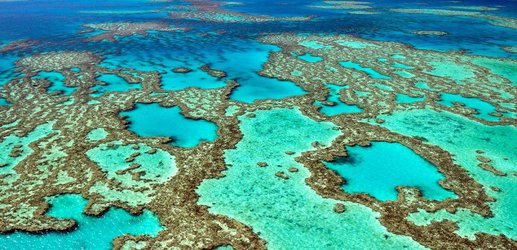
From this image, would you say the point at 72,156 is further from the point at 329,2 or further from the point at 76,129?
the point at 329,2

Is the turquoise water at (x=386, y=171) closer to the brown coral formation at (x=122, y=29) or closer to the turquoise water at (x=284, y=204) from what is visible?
the turquoise water at (x=284, y=204)

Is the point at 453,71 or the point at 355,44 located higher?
the point at 355,44

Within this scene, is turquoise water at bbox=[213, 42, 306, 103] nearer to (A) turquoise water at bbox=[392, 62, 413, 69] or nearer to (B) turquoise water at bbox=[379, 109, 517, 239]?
(B) turquoise water at bbox=[379, 109, 517, 239]

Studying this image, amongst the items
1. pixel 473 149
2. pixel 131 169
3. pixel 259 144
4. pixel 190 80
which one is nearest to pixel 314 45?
pixel 190 80

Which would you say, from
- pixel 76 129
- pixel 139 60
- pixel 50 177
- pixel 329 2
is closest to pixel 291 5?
pixel 329 2

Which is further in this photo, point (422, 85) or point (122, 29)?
point (122, 29)

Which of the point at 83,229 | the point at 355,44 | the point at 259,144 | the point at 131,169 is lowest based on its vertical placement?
the point at 83,229

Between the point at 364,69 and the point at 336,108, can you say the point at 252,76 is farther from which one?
the point at 364,69
